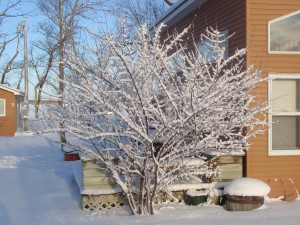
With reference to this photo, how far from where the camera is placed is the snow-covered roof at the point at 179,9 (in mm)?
9560

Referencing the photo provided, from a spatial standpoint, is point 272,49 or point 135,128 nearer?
point 135,128

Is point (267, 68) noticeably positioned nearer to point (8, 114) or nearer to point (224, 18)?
point (224, 18)

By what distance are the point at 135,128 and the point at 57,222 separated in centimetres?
195

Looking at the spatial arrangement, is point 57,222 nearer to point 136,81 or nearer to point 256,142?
point 136,81

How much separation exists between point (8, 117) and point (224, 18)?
1843cm

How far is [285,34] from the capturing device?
7.99m

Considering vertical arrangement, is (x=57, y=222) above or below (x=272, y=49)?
below

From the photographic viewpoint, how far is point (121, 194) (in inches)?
283

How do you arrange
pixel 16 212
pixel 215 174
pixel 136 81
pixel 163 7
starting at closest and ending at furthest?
pixel 136 81, pixel 16 212, pixel 215 174, pixel 163 7

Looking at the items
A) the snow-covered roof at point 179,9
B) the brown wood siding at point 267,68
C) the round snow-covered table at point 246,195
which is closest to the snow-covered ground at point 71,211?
the round snow-covered table at point 246,195

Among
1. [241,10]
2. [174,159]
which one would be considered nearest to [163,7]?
[241,10]

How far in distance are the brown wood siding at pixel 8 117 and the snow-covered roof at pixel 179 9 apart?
14977mm

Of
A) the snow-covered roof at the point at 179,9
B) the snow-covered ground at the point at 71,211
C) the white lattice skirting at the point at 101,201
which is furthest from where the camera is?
the snow-covered roof at the point at 179,9

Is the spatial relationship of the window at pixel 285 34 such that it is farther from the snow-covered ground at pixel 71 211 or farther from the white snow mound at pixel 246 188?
the snow-covered ground at pixel 71 211
